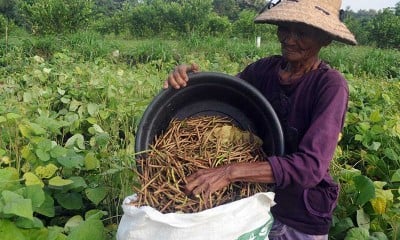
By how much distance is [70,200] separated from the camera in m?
1.88

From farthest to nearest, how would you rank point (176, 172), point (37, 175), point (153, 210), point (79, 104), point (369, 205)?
point (79, 104) → point (369, 205) → point (37, 175) → point (176, 172) → point (153, 210)

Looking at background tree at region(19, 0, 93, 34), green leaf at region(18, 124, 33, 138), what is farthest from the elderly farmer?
background tree at region(19, 0, 93, 34)

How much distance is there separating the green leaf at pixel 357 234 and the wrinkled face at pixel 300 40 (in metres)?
0.78

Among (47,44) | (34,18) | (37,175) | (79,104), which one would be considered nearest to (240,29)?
(34,18)

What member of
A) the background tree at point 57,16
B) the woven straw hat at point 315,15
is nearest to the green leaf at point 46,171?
the woven straw hat at point 315,15

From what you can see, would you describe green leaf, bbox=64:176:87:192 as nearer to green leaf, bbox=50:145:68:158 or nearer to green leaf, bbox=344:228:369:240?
green leaf, bbox=50:145:68:158

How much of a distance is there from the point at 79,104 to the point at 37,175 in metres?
1.35

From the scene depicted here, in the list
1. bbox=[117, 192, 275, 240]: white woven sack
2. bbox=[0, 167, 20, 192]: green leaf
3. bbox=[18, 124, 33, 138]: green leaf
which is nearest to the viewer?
bbox=[117, 192, 275, 240]: white woven sack

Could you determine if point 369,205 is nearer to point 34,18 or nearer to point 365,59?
point 365,59

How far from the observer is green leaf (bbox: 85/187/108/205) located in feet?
5.84

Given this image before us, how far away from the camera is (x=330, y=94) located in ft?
4.64

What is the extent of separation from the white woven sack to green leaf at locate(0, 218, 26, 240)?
0.37 metres

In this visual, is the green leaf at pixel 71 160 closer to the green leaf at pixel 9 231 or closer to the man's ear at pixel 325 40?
the green leaf at pixel 9 231

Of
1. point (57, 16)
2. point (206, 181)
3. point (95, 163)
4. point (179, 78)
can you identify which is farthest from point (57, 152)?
point (57, 16)
